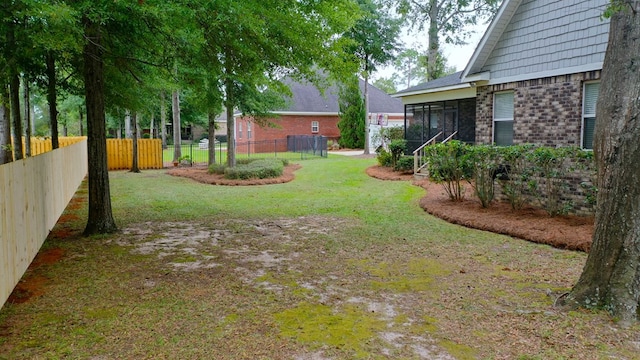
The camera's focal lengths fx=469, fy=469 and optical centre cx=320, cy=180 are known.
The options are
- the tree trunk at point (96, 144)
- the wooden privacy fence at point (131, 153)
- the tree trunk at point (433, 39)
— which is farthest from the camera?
the tree trunk at point (433, 39)

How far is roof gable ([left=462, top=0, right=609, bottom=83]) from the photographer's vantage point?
935 centimetres

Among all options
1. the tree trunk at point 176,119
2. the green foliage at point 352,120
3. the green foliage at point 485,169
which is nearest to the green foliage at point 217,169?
the tree trunk at point 176,119

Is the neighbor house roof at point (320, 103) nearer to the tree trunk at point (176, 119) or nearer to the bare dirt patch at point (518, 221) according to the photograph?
the tree trunk at point (176, 119)

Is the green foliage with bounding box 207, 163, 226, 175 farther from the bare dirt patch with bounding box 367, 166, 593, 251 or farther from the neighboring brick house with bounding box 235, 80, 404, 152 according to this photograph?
the neighboring brick house with bounding box 235, 80, 404, 152

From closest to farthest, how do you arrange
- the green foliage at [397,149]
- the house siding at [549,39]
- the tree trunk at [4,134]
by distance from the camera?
the house siding at [549,39] → the tree trunk at [4,134] → the green foliage at [397,149]

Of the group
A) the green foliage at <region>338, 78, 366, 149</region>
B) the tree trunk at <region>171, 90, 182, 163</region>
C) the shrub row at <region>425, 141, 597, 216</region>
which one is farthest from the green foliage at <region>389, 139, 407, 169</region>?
the green foliage at <region>338, 78, 366, 149</region>

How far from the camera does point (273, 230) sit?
8.73 metres

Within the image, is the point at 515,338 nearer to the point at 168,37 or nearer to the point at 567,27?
the point at 168,37

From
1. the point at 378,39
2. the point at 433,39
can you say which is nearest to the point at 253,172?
the point at 378,39

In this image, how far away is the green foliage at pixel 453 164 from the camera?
10.4 m

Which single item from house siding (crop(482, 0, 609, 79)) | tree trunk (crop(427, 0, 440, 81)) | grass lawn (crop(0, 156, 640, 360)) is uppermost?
tree trunk (crop(427, 0, 440, 81))

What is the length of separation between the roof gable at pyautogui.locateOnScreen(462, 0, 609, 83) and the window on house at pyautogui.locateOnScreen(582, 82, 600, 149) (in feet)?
1.49

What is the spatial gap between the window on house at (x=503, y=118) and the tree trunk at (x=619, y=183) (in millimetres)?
7525

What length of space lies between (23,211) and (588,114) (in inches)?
398
